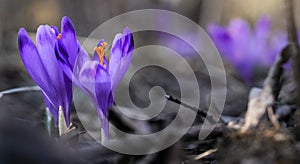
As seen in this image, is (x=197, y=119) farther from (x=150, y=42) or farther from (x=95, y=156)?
(x=150, y=42)

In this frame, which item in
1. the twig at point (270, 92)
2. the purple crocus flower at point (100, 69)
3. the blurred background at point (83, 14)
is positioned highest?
the blurred background at point (83, 14)

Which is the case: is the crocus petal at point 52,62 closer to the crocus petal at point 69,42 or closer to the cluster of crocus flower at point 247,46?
the crocus petal at point 69,42

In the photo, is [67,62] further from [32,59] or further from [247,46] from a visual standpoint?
[247,46]

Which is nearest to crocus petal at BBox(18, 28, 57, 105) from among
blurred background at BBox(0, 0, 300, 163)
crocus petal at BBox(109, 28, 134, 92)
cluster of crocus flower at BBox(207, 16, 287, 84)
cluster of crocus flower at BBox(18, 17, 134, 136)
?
cluster of crocus flower at BBox(18, 17, 134, 136)

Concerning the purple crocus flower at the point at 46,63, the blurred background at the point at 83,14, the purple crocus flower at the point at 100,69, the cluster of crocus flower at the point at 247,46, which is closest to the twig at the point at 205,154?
the purple crocus flower at the point at 100,69

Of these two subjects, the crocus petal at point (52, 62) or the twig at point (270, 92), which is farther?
the twig at point (270, 92)

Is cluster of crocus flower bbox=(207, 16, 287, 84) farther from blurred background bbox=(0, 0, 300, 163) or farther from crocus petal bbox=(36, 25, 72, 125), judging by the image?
crocus petal bbox=(36, 25, 72, 125)

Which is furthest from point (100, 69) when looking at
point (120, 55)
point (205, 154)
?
point (205, 154)

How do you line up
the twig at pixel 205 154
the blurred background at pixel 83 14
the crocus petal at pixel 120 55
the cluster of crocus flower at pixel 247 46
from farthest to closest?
the cluster of crocus flower at pixel 247 46 → the blurred background at pixel 83 14 → the crocus petal at pixel 120 55 → the twig at pixel 205 154
